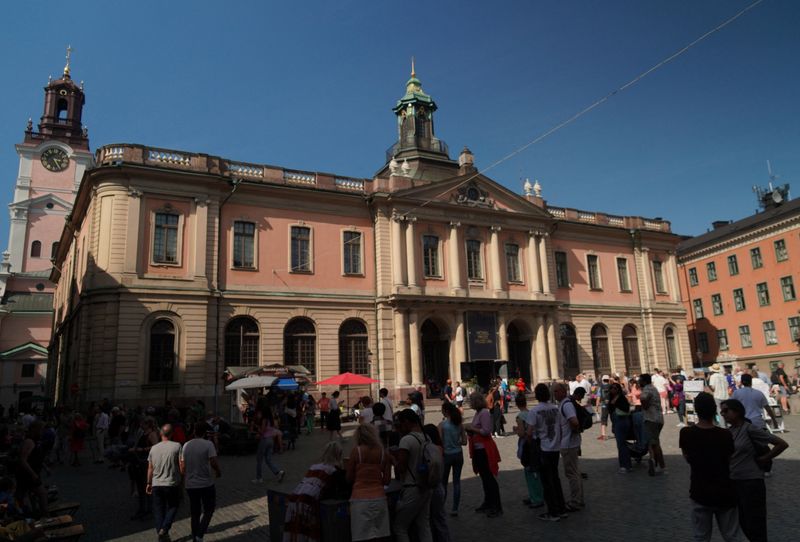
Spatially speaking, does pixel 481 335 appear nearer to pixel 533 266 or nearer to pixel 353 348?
pixel 533 266

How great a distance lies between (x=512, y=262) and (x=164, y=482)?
95.6ft

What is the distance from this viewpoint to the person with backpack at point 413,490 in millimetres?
6238

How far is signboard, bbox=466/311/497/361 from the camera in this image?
31.4m

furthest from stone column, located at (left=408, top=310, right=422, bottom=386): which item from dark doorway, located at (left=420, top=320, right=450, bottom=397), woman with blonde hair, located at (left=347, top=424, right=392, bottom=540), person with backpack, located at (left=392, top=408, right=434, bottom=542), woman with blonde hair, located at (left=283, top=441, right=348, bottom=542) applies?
woman with blonde hair, located at (left=347, top=424, right=392, bottom=540)

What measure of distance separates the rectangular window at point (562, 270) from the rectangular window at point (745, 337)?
18.4 meters

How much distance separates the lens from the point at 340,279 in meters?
30.2

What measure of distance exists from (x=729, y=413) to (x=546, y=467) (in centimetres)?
300

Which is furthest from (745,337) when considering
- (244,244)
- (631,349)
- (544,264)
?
(244,244)

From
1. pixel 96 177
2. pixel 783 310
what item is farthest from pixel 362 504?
pixel 783 310

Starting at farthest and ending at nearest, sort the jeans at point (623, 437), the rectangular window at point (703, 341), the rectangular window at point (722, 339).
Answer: the rectangular window at point (703, 341)
the rectangular window at point (722, 339)
the jeans at point (623, 437)

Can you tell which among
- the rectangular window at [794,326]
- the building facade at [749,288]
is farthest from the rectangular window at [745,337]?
the rectangular window at [794,326]

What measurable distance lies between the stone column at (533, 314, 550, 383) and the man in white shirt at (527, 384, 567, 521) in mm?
25661

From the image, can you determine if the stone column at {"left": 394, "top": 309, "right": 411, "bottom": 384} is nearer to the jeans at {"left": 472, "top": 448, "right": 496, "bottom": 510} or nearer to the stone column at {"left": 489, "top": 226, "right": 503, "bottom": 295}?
the stone column at {"left": 489, "top": 226, "right": 503, "bottom": 295}

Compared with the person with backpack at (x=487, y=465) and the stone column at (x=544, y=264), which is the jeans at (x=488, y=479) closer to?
the person with backpack at (x=487, y=465)
